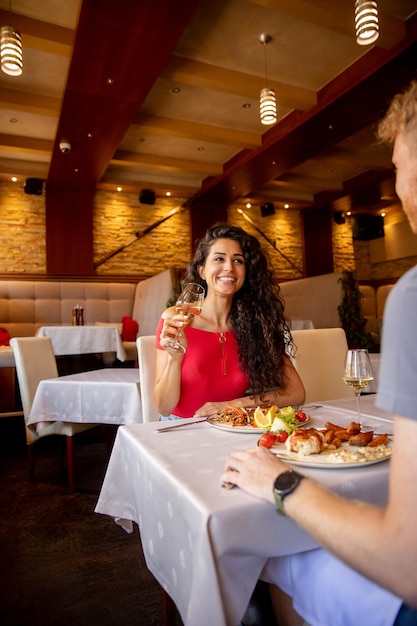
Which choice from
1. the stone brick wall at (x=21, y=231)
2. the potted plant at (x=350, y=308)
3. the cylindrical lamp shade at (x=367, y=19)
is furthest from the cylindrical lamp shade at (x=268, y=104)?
the stone brick wall at (x=21, y=231)

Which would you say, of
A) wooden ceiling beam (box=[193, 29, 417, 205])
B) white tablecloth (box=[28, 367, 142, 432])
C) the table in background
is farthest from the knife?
the table in background

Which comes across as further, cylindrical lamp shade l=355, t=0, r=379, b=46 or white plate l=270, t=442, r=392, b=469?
cylindrical lamp shade l=355, t=0, r=379, b=46

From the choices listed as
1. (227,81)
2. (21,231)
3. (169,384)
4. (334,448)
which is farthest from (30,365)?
(21,231)

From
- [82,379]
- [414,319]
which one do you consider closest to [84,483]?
[82,379]

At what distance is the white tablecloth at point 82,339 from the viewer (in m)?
4.80

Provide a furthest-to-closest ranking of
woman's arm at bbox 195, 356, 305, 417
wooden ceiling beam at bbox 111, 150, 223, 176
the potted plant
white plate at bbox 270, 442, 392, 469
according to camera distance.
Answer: wooden ceiling beam at bbox 111, 150, 223, 176, the potted plant, woman's arm at bbox 195, 356, 305, 417, white plate at bbox 270, 442, 392, 469

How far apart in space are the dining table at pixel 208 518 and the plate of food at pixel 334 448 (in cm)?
1

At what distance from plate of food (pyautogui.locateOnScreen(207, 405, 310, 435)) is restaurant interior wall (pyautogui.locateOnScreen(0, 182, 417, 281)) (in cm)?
713

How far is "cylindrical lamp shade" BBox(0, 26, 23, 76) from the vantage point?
135 inches

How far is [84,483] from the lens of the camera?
2.97 metres

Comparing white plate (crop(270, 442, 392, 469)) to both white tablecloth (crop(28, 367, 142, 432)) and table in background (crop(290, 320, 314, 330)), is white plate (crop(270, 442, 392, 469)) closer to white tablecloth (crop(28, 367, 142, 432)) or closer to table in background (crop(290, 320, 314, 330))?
white tablecloth (crop(28, 367, 142, 432))

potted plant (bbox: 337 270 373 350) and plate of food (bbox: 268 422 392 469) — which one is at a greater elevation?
potted plant (bbox: 337 270 373 350)

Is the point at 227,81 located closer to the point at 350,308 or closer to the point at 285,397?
the point at 350,308

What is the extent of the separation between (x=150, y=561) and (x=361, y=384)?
0.74m
